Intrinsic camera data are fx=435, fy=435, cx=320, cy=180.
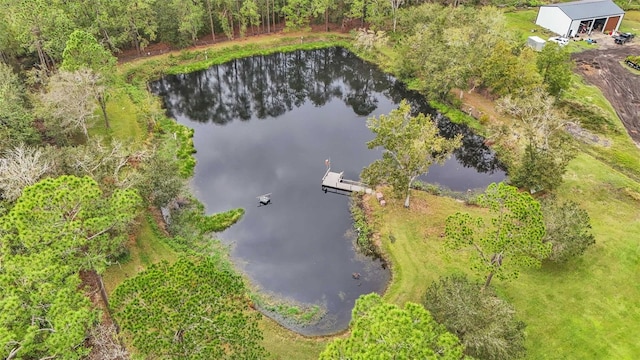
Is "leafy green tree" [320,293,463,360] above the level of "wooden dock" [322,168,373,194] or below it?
above

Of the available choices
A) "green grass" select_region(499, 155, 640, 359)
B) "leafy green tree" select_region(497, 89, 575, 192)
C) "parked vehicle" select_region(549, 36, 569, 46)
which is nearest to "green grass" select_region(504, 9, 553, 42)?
"parked vehicle" select_region(549, 36, 569, 46)

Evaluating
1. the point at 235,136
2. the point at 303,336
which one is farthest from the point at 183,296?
the point at 235,136

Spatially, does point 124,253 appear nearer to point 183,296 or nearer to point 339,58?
point 183,296

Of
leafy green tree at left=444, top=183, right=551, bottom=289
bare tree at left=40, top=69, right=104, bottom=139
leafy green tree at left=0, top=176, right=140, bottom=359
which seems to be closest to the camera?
leafy green tree at left=0, top=176, right=140, bottom=359

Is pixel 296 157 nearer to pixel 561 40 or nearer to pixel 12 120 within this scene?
pixel 12 120

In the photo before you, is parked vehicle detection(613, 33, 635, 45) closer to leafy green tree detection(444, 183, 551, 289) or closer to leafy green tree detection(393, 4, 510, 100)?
leafy green tree detection(393, 4, 510, 100)

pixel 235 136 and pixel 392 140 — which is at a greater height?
pixel 392 140
